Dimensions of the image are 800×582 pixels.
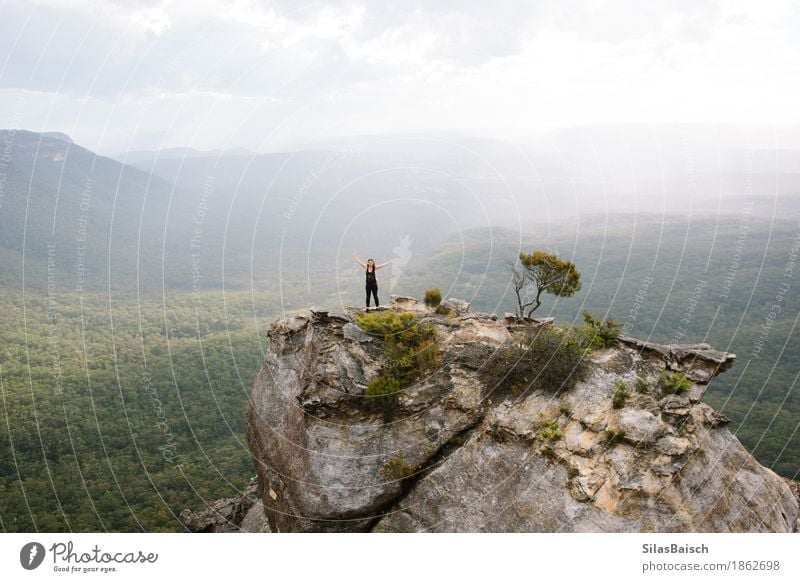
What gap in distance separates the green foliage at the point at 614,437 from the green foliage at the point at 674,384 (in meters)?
3.74

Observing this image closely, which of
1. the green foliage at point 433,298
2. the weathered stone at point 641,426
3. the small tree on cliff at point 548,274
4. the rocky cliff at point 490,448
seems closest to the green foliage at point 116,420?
the rocky cliff at point 490,448

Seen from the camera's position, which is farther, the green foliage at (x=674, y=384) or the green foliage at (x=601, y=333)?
the green foliage at (x=601, y=333)

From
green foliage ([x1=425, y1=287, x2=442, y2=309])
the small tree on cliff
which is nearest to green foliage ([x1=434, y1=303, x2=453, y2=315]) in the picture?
green foliage ([x1=425, y1=287, x2=442, y2=309])

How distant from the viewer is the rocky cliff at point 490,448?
56.0 feet

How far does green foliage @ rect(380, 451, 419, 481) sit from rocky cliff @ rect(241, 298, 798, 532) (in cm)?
4

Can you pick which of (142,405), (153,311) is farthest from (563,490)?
(153,311)

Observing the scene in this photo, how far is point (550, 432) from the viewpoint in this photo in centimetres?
1859

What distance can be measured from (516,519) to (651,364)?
29.4 ft

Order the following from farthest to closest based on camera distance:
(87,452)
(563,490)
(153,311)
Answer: (153,311), (87,452), (563,490)

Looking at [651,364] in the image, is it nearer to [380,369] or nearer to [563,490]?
[563,490]

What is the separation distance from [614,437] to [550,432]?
214cm

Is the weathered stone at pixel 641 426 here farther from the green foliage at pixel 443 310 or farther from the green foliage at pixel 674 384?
the green foliage at pixel 443 310

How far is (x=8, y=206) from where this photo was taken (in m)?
186

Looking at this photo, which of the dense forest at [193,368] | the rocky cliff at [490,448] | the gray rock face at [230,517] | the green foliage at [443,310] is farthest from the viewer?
the dense forest at [193,368]
